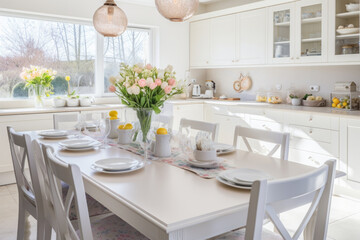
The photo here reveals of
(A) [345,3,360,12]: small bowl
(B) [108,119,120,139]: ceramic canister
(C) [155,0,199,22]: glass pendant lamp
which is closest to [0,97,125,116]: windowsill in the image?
(B) [108,119,120,139]: ceramic canister

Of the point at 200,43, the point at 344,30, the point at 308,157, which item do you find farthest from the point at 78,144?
the point at 200,43

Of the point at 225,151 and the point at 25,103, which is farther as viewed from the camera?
the point at 25,103

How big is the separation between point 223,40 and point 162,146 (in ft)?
10.8

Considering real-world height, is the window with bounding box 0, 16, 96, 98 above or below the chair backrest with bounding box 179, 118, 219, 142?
above

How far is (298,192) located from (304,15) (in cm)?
327

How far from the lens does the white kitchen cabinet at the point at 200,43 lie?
16.8 feet

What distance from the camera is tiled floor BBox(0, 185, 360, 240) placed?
2516 millimetres

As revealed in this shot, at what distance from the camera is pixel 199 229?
3.64 feet

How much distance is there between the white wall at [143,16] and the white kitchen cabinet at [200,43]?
3.4 inches

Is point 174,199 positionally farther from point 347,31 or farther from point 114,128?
point 347,31

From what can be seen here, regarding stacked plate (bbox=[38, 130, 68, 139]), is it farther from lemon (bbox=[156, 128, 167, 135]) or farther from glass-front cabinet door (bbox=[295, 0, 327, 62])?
glass-front cabinet door (bbox=[295, 0, 327, 62])

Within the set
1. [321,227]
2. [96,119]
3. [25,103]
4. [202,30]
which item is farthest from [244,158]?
[202,30]

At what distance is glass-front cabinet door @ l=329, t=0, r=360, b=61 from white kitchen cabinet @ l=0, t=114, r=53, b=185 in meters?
3.18

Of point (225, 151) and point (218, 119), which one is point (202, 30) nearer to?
point (218, 119)
